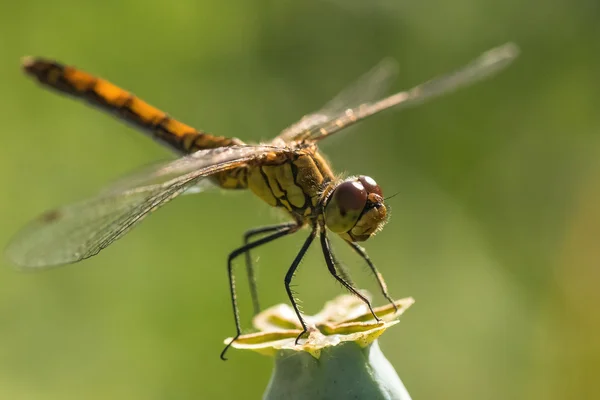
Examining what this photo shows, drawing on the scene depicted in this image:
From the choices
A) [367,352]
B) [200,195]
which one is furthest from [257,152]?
[200,195]

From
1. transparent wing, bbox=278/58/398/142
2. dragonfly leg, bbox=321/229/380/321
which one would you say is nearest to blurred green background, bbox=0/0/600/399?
transparent wing, bbox=278/58/398/142

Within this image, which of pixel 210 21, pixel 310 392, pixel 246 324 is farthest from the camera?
pixel 210 21

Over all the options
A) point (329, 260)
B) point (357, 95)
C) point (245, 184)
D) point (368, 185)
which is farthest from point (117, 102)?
point (368, 185)

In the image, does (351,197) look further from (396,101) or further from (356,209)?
(396,101)

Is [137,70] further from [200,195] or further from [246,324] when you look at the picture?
[246,324]

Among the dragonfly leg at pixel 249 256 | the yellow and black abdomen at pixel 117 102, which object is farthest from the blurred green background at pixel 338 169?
the dragonfly leg at pixel 249 256

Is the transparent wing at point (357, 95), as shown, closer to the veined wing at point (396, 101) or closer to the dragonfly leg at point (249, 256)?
the veined wing at point (396, 101)

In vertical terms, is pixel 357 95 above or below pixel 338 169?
above
